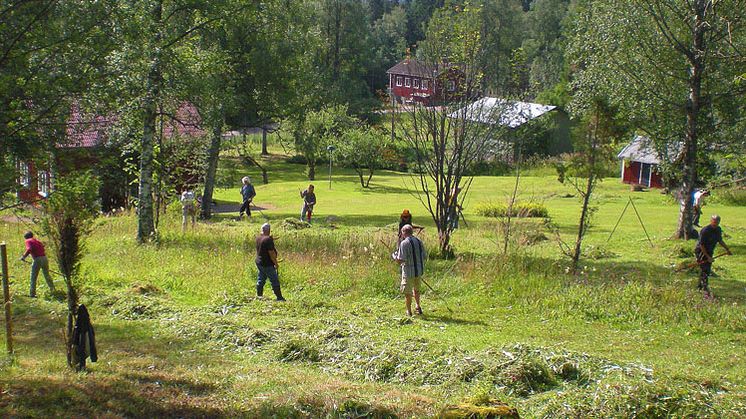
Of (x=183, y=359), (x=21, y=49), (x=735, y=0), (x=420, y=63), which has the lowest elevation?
(x=183, y=359)

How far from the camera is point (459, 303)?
14016 millimetres

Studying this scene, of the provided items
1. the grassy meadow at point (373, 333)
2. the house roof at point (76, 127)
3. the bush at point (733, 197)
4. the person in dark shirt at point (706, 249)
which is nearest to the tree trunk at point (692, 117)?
the grassy meadow at point (373, 333)

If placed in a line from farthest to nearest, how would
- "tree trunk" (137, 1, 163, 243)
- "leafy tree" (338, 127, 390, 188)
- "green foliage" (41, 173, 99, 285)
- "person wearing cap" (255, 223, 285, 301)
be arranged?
"leafy tree" (338, 127, 390, 188), "tree trunk" (137, 1, 163, 243), "person wearing cap" (255, 223, 285, 301), "green foliage" (41, 173, 99, 285)

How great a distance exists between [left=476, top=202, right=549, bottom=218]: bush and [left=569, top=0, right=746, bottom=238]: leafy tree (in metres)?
6.41

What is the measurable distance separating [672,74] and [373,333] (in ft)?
53.3

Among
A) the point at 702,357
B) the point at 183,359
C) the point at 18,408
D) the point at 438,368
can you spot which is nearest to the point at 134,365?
the point at 183,359

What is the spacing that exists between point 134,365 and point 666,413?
6.52 m

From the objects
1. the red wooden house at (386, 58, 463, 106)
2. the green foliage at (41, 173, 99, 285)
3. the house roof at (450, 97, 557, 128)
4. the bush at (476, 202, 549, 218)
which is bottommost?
the bush at (476, 202, 549, 218)

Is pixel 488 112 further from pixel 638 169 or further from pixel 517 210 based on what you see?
pixel 638 169

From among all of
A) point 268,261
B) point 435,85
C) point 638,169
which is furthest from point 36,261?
point 638,169

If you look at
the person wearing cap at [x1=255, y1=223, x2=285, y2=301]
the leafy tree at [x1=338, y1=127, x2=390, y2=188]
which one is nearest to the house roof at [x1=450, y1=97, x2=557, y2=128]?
the person wearing cap at [x1=255, y1=223, x2=285, y2=301]

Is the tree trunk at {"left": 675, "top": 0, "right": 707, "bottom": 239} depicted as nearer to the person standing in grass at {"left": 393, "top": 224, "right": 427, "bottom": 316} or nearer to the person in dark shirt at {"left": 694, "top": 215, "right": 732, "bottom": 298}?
the person in dark shirt at {"left": 694, "top": 215, "right": 732, "bottom": 298}

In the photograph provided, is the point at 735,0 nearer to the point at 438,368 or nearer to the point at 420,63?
the point at 420,63

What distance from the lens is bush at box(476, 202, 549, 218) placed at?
99.5 feet
